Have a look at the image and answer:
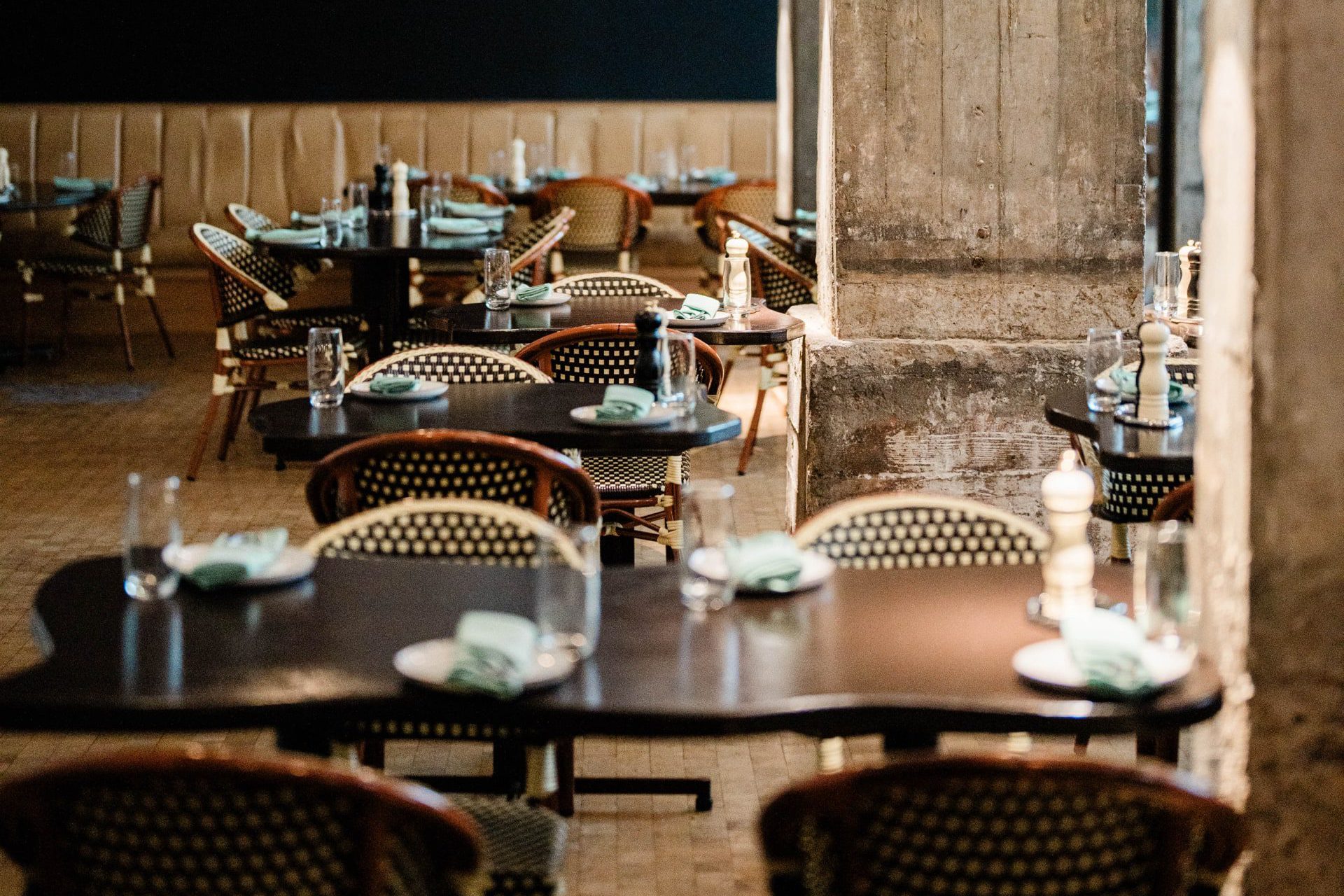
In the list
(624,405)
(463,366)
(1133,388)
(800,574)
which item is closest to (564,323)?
(463,366)

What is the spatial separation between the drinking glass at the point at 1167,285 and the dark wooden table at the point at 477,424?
1526mm

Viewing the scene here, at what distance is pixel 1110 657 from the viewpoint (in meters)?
1.95

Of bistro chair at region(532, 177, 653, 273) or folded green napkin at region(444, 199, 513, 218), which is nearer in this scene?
folded green napkin at region(444, 199, 513, 218)

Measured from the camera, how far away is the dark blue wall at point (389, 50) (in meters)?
10.2

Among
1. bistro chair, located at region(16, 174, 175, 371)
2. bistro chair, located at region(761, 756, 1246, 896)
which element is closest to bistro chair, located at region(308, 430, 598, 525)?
bistro chair, located at region(761, 756, 1246, 896)

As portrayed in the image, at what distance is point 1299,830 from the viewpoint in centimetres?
213

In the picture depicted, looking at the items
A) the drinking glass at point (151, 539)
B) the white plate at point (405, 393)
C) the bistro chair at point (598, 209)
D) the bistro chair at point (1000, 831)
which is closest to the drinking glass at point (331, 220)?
the bistro chair at point (598, 209)

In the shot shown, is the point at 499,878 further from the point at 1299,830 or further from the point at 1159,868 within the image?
the point at 1299,830

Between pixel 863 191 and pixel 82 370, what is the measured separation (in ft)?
18.0

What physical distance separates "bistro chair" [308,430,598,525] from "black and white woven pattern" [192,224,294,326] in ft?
11.2

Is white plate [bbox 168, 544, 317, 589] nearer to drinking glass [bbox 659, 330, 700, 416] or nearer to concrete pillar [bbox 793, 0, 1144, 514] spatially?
drinking glass [bbox 659, 330, 700, 416]

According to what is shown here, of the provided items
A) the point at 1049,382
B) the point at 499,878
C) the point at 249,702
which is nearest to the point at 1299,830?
the point at 499,878

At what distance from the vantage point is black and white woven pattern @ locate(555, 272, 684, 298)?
5.46 meters

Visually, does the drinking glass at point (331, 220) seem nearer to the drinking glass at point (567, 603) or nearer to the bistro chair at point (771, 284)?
the bistro chair at point (771, 284)
